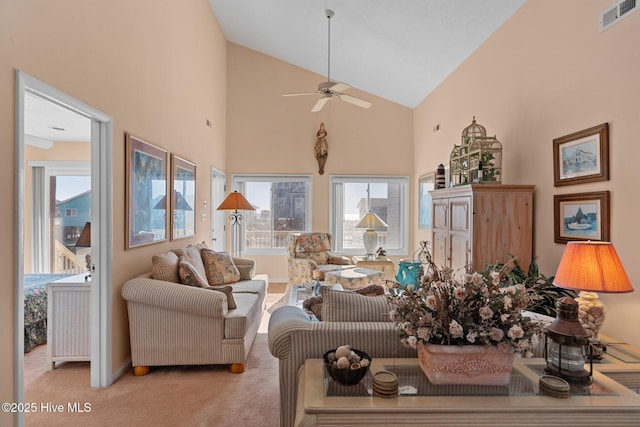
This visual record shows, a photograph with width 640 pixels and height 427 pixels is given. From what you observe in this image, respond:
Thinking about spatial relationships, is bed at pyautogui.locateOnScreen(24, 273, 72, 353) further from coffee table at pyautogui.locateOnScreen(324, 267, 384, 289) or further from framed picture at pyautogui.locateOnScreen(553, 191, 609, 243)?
framed picture at pyautogui.locateOnScreen(553, 191, 609, 243)

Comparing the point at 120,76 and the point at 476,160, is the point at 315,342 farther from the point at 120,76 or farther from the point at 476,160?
the point at 120,76

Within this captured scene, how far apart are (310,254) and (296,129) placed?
7.65ft

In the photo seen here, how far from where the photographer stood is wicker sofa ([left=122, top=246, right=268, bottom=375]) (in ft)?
9.34

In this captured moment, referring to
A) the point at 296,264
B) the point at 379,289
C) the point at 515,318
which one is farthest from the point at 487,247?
the point at 296,264

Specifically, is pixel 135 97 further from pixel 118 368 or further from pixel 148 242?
pixel 118 368

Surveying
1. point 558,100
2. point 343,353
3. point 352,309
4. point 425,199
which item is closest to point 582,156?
point 558,100

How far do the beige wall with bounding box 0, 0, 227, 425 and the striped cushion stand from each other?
1641 mm

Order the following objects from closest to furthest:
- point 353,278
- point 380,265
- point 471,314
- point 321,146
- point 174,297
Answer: point 471,314
point 174,297
point 353,278
point 380,265
point 321,146

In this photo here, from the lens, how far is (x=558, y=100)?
2930 millimetres

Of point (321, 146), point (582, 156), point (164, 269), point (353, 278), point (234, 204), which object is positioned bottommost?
point (353, 278)

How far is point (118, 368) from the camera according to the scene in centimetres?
290

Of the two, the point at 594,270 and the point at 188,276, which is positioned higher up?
the point at 594,270

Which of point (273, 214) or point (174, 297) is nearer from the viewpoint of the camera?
point (174, 297)

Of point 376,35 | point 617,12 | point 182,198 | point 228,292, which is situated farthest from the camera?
point 376,35
